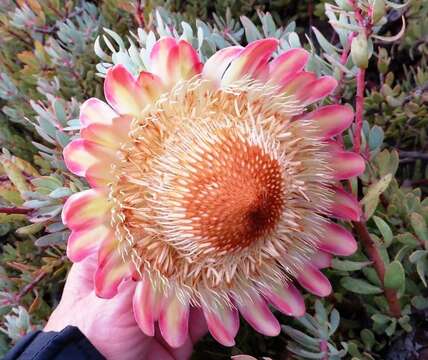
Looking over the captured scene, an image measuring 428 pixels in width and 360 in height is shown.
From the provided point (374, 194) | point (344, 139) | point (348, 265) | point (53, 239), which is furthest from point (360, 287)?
point (53, 239)

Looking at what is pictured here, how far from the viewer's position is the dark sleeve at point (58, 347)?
914 mm

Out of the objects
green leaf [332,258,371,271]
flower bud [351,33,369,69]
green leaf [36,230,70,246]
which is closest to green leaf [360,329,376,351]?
green leaf [332,258,371,271]

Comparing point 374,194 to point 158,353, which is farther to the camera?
point 158,353

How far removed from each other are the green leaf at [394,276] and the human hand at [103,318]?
0.32 metres

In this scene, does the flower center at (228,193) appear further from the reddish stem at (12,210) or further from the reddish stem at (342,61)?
the reddish stem at (12,210)

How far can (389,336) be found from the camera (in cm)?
94

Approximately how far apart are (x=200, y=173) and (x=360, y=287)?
0.33 metres

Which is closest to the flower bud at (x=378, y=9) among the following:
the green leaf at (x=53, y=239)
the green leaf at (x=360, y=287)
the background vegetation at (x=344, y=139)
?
the background vegetation at (x=344, y=139)

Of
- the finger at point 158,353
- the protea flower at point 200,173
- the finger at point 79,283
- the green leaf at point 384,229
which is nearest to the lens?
the protea flower at point 200,173

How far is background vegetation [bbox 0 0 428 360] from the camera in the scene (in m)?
0.89

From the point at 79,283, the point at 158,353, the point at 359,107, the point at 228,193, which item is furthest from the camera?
the point at 158,353

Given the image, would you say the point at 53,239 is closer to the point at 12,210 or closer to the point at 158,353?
the point at 12,210

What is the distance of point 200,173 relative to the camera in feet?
2.49

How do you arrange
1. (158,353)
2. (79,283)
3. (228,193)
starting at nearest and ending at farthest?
(228,193)
(79,283)
(158,353)
